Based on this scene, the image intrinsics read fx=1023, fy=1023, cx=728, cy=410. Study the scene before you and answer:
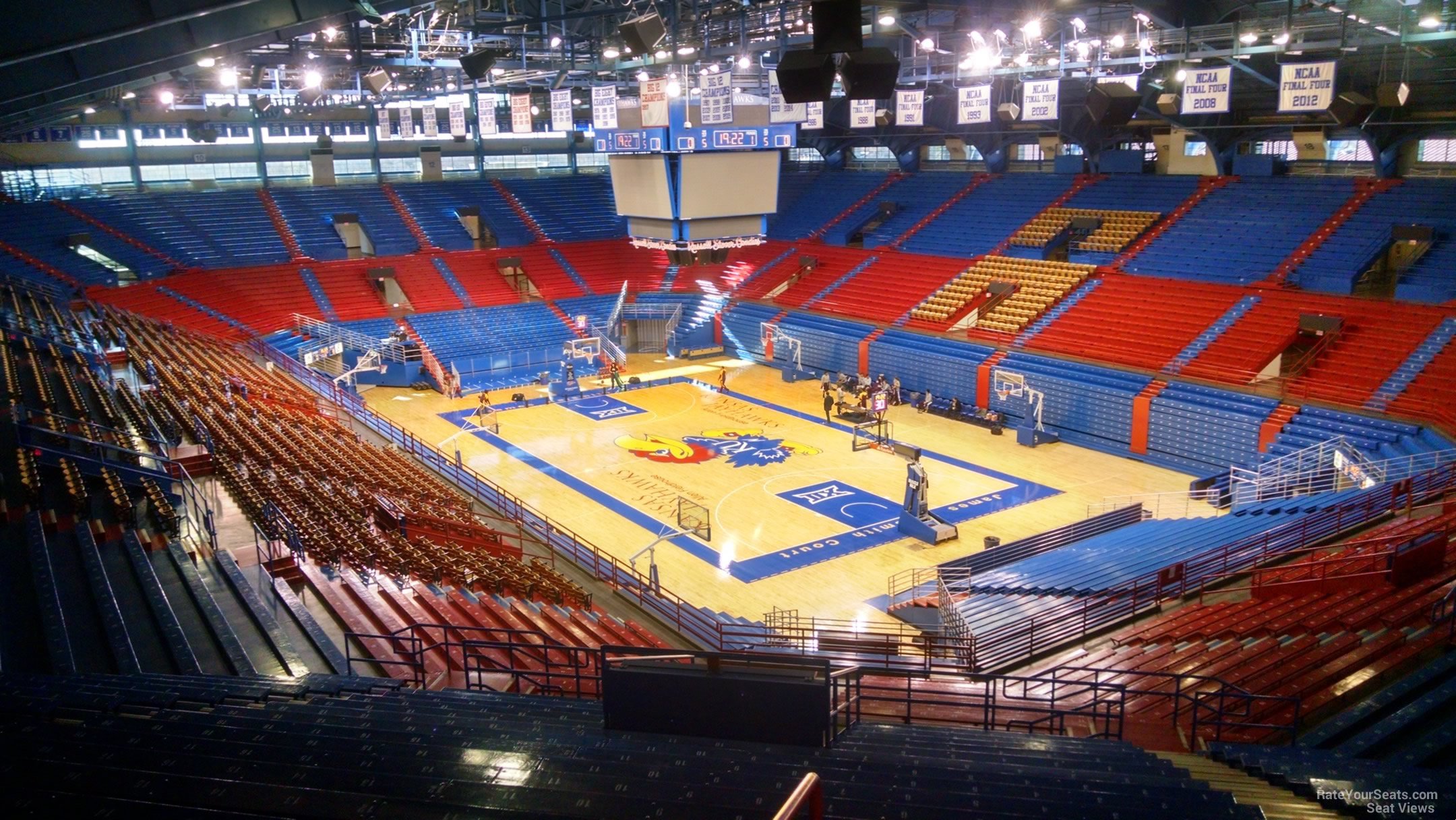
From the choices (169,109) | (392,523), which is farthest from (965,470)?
(169,109)

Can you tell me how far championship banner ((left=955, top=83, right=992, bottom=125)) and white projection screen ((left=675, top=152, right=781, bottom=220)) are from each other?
4.89 m

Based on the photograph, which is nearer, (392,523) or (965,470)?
(392,523)

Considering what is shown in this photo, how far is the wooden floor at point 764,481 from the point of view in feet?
62.9

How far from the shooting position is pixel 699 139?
2544 centimetres

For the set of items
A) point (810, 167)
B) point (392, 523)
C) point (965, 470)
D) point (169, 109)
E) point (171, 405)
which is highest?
point (169, 109)

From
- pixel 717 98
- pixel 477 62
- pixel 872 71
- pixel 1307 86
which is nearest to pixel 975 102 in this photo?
pixel 717 98

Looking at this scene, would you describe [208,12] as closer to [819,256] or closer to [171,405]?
[171,405]

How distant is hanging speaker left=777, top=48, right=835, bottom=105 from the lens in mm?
13125

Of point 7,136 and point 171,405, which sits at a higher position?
point 7,136

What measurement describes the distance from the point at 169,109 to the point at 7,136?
5.42 metres

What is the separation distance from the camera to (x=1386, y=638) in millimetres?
10867

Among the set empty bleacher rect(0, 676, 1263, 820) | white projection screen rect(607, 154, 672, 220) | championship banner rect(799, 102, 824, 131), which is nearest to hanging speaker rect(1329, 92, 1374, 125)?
championship banner rect(799, 102, 824, 131)

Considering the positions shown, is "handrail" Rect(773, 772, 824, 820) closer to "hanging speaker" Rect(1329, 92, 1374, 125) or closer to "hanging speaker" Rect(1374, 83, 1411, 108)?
"hanging speaker" Rect(1374, 83, 1411, 108)

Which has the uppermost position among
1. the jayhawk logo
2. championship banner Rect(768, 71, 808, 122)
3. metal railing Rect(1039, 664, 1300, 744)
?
championship banner Rect(768, 71, 808, 122)
